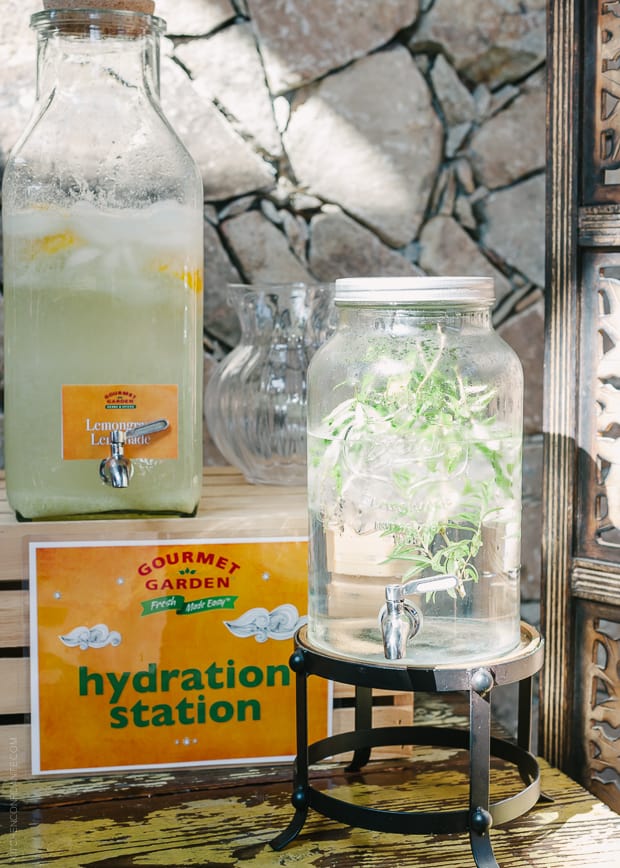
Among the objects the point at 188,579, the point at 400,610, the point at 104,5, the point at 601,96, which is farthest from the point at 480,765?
the point at 104,5

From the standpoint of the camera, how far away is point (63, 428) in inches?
54.4

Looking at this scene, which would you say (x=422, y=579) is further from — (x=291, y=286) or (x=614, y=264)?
(x=291, y=286)

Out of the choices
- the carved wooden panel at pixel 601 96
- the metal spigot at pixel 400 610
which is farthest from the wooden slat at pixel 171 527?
the carved wooden panel at pixel 601 96

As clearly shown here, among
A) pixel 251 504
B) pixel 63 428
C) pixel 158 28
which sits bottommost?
pixel 251 504

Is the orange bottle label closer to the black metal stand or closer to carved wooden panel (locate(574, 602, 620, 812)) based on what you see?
the black metal stand

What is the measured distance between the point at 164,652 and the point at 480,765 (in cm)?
47

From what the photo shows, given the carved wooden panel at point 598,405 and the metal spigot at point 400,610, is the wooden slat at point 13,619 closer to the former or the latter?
the metal spigot at point 400,610

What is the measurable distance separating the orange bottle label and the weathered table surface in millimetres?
440

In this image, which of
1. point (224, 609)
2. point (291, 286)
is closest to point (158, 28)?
point (291, 286)

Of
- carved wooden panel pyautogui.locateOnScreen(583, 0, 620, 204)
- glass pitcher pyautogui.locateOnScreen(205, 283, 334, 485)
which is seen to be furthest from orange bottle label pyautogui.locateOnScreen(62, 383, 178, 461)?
carved wooden panel pyautogui.locateOnScreen(583, 0, 620, 204)

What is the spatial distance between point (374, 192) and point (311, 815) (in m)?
1.07

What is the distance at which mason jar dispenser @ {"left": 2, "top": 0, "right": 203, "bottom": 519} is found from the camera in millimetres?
1350

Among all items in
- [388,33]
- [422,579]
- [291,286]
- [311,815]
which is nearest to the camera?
[422,579]

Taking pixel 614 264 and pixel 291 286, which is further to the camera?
pixel 291 286
